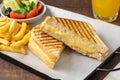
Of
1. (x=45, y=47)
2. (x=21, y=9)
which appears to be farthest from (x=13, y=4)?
(x=45, y=47)

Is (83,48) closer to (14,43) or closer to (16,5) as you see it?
(14,43)

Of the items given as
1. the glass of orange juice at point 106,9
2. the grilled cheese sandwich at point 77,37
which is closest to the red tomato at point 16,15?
the grilled cheese sandwich at point 77,37

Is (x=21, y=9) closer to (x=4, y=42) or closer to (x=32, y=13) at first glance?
(x=32, y=13)

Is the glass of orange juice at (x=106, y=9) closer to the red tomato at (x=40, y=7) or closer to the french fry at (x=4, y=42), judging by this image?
the red tomato at (x=40, y=7)

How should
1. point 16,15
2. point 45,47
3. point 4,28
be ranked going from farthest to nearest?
point 16,15, point 4,28, point 45,47

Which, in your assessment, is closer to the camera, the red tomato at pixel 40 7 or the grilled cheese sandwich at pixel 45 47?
the grilled cheese sandwich at pixel 45 47
